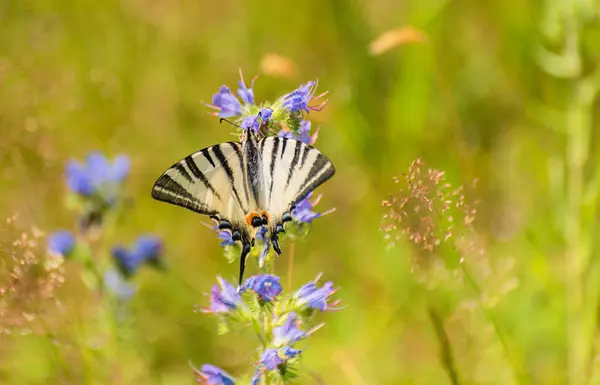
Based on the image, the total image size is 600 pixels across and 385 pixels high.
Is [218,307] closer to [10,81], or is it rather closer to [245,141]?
[245,141]

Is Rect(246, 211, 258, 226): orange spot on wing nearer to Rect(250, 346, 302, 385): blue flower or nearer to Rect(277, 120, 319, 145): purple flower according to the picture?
Rect(277, 120, 319, 145): purple flower

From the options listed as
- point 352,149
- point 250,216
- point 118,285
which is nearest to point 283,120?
point 250,216

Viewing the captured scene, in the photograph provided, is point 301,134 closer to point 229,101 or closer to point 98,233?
point 229,101

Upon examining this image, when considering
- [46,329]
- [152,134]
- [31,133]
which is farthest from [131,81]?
[46,329]

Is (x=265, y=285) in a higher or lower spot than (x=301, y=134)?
lower

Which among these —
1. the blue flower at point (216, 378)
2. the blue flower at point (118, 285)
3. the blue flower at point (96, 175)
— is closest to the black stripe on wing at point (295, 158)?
the blue flower at point (216, 378)
